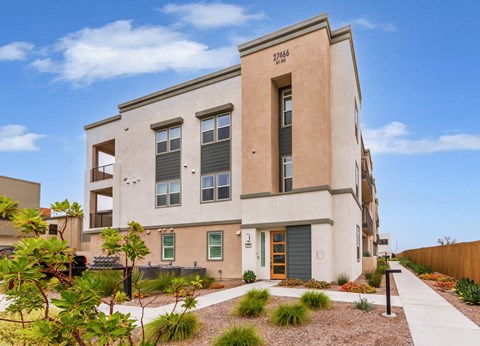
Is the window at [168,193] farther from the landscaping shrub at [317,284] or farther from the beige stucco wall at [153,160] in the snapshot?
the landscaping shrub at [317,284]

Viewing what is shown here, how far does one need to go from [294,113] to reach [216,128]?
4.94 meters

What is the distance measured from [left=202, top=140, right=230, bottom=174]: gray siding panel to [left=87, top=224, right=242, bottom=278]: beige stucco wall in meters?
3.05

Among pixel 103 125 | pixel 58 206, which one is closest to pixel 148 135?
pixel 103 125

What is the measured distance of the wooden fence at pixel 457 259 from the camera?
17.5 m

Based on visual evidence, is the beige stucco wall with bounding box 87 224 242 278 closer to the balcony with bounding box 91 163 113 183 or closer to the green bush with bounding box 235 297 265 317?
the balcony with bounding box 91 163 113 183

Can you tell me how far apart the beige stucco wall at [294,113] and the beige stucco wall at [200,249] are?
114 inches

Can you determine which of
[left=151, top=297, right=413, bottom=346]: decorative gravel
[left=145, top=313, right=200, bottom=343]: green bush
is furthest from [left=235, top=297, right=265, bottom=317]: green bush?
[left=145, top=313, right=200, bottom=343]: green bush

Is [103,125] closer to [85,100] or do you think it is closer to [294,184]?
[85,100]

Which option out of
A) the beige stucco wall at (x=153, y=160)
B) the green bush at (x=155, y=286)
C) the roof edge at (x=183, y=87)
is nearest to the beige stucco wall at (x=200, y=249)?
the beige stucco wall at (x=153, y=160)

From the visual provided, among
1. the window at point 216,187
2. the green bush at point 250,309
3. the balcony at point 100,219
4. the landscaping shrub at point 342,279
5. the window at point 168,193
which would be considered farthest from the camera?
the balcony at point 100,219

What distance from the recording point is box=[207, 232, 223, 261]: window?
20.8m

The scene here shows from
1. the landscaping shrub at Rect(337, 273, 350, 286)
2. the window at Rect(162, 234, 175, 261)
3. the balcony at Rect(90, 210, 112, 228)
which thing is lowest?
the landscaping shrub at Rect(337, 273, 350, 286)

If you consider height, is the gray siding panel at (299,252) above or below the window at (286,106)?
below

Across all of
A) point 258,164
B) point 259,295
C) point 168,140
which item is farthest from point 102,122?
point 259,295
